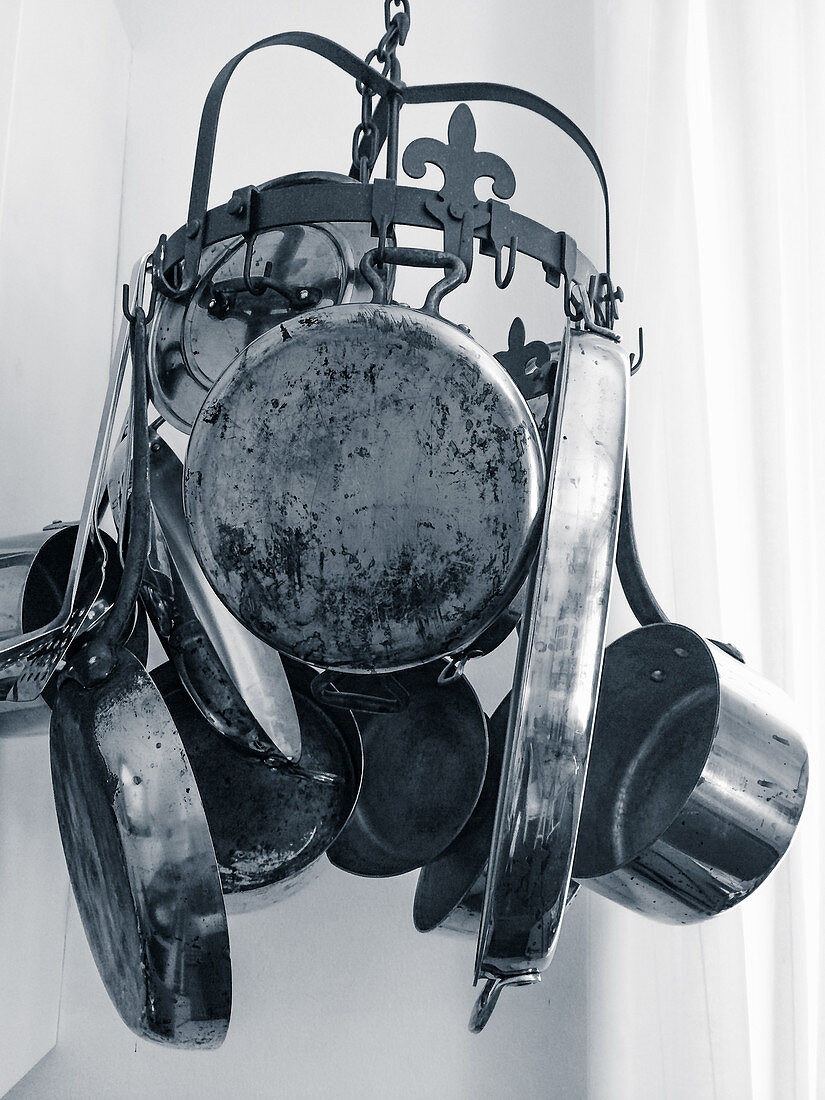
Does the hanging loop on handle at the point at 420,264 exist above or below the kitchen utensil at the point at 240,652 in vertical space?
above

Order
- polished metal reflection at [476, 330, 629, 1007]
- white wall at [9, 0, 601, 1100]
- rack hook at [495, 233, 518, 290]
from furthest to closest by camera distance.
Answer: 1. white wall at [9, 0, 601, 1100]
2. rack hook at [495, 233, 518, 290]
3. polished metal reflection at [476, 330, 629, 1007]

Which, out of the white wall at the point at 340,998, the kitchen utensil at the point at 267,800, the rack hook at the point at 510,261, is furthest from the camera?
the white wall at the point at 340,998

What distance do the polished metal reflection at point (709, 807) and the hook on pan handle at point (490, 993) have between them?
143mm

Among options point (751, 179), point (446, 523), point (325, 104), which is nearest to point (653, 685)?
point (446, 523)

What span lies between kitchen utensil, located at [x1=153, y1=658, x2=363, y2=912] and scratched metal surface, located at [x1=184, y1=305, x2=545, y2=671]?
200 millimetres

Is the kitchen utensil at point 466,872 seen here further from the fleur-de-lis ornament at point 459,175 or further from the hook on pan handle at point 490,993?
the fleur-de-lis ornament at point 459,175

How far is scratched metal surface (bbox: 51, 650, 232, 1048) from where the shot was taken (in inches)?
17.8

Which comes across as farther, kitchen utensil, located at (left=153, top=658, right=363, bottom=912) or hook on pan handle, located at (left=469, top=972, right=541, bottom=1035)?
kitchen utensil, located at (left=153, top=658, right=363, bottom=912)

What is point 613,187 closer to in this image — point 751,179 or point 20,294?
point 751,179

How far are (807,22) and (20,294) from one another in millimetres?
673

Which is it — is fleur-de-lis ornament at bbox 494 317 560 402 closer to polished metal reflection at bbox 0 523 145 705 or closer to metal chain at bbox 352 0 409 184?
metal chain at bbox 352 0 409 184

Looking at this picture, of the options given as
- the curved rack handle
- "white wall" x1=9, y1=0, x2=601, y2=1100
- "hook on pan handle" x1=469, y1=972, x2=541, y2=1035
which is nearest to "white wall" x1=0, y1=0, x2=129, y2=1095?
"white wall" x1=9, y1=0, x2=601, y2=1100

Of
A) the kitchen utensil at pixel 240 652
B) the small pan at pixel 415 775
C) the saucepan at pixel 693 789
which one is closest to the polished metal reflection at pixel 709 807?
the saucepan at pixel 693 789

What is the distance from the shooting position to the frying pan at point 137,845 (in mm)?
452
